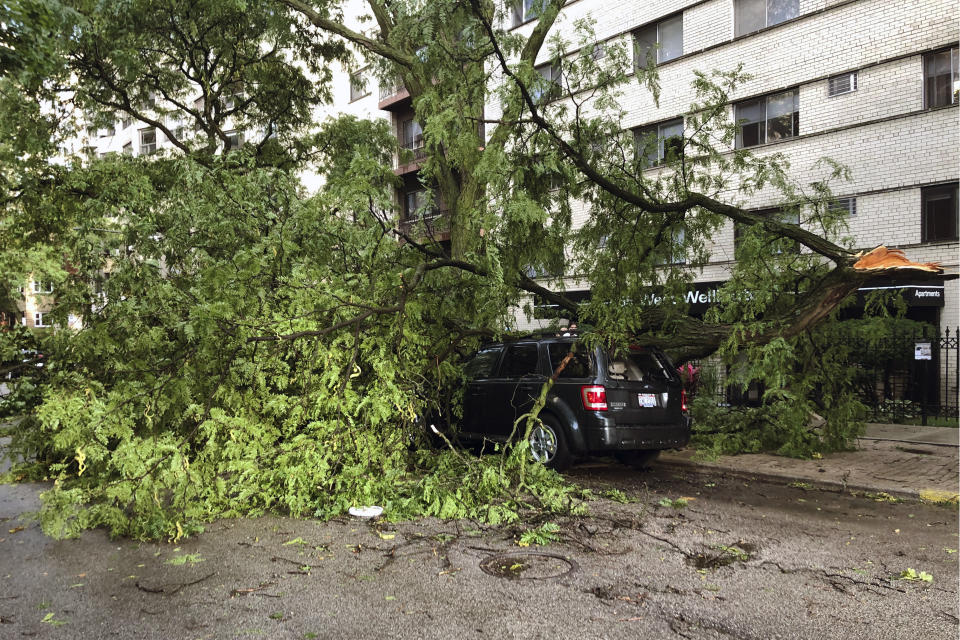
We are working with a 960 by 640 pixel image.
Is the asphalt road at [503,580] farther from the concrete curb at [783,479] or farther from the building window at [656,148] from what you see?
the building window at [656,148]

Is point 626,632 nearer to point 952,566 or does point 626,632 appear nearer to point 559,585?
point 559,585

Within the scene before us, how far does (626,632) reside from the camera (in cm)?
371

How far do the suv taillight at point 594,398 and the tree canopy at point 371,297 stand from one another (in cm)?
60

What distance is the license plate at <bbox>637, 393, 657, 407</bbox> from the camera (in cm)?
820

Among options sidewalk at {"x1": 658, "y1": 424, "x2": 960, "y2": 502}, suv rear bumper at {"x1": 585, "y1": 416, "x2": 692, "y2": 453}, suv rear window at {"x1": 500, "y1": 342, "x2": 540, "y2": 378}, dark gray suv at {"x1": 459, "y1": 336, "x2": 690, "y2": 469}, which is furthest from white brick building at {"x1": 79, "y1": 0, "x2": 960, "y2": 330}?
suv rear bumper at {"x1": 585, "y1": 416, "x2": 692, "y2": 453}

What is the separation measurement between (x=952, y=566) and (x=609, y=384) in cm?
373

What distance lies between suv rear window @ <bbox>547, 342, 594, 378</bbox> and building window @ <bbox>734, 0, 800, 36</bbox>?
48.1 ft

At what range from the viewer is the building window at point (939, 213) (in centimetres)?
1603

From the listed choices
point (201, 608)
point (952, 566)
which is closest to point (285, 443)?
point (201, 608)

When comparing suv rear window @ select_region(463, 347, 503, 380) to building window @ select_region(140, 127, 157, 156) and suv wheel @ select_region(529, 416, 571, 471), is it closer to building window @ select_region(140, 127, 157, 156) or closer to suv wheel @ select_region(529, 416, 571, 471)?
suv wheel @ select_region(529, 416, 571, 471)

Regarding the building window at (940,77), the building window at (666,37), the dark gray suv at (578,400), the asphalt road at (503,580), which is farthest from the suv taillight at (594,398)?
the building window at (666,37)

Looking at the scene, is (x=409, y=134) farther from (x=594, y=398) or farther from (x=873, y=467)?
(x=873, y=467)

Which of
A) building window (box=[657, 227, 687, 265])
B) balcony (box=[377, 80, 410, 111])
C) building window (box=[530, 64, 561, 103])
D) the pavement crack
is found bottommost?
the pavement crack

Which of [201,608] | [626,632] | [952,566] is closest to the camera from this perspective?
[626,632]
